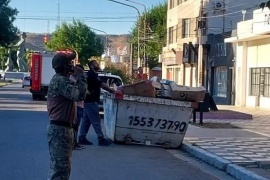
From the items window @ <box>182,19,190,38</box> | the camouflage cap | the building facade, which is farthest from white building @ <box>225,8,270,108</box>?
the camouflage cap

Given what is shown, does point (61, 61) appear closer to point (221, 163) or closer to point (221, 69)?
point (221, 163)

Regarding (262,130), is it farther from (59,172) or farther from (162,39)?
(162,39)

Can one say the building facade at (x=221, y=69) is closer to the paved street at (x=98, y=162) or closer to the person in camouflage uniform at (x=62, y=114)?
the paved street at (x=98, y=162)

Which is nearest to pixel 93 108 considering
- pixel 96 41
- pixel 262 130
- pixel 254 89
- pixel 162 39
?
pixel 262 130

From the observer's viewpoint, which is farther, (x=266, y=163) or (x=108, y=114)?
(x=108, y=114)

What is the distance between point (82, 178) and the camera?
10781mm

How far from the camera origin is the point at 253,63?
3931 centimetres

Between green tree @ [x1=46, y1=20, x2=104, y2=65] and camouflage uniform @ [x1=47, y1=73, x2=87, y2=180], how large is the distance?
76940 millimetres

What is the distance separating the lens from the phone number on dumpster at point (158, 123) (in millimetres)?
15320

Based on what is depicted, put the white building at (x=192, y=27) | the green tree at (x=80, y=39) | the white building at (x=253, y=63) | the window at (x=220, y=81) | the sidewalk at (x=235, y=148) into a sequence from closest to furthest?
the sidewalk at (x=235, y=148)
the white building at (x=253, y=63)
the window at (x=220, y=81)
the white building at (x=192, y=27)
the green tree at (x=80, y=39)

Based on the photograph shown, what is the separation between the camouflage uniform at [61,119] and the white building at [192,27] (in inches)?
1273

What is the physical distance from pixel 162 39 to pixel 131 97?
6017 centimetres

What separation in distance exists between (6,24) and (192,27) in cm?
1681

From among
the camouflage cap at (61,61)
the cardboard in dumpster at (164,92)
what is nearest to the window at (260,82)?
the cardboard in dumpster at (164,92)
